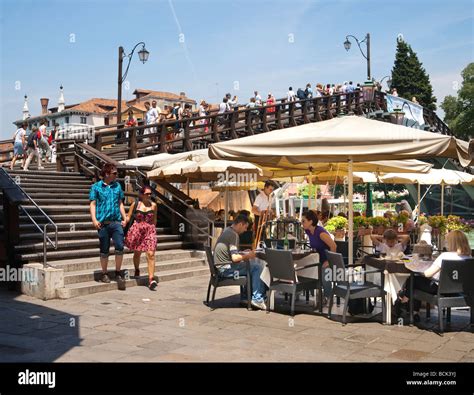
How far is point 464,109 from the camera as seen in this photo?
78.9 m

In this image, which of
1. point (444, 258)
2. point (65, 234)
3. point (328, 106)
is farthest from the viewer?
point (328, 106)

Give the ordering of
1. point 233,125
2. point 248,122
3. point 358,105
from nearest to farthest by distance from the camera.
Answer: point 233,125 < point 248,122 < point 358,105

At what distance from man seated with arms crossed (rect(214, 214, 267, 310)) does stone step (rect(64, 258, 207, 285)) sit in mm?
2539

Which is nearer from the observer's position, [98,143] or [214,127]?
[98,143]

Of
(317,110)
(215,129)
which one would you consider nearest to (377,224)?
(215,129)

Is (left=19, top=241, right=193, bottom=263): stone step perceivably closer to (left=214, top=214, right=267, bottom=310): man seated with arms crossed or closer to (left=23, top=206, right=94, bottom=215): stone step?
(left=23, top=206, right=94, bottom=215): stone step

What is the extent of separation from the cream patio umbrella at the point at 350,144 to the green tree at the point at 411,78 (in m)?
69.7

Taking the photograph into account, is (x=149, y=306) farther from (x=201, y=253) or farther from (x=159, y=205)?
(x=159, y=205)

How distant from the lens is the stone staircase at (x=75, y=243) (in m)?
9.45

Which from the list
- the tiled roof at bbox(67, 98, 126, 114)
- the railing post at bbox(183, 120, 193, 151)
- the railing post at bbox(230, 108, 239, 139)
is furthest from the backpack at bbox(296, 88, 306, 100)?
the tiled roof at bbox(67, 98, 126, 114)

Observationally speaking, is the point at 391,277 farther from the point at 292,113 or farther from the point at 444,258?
the point at 292,113

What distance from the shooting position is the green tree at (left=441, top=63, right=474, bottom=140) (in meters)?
76.7

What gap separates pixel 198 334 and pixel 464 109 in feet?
262
